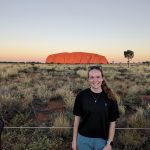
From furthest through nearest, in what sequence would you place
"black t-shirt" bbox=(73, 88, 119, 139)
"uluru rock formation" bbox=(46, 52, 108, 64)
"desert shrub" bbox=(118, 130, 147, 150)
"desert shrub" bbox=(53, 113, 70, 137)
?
"uluru rock formation" bbox=(46, 52, 108, 64) < "desert shrub" bbox=(53, 113, 70, 137) < "desert shrub" bbox=(118, 130, 147, 150) < "black t-shirt" bbox=(73, 88, 119, 139)

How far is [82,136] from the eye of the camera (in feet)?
12.6

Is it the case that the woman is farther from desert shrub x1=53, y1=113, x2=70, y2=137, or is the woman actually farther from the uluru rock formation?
the uluru rock formation

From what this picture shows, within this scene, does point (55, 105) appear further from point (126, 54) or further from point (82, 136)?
point (126, 54)

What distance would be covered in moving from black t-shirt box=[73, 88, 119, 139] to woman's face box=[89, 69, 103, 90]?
9 cm

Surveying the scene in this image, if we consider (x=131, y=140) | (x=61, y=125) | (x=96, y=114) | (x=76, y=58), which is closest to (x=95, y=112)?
(x=96, y=114)

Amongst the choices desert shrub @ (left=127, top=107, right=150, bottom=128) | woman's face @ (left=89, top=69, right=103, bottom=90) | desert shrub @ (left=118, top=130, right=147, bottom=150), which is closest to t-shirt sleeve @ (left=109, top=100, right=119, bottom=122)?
woman's face @ (left=89, top=69, right=103, bottom=90)

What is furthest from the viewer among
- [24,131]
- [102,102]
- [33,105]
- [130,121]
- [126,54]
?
[126,54]

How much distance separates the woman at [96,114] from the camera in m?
3.75

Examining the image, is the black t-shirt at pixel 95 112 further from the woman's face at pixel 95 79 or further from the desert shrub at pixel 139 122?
the desert shrub at pixel 139 122

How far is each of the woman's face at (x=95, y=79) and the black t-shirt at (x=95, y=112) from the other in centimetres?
9

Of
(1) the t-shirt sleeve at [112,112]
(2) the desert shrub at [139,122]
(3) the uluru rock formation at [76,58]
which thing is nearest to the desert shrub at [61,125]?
(2) the desert shrub at [139,122]

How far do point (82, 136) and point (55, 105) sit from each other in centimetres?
657

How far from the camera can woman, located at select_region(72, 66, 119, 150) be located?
12.3 feet

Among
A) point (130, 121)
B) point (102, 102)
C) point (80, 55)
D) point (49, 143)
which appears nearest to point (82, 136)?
point (102, 102)
